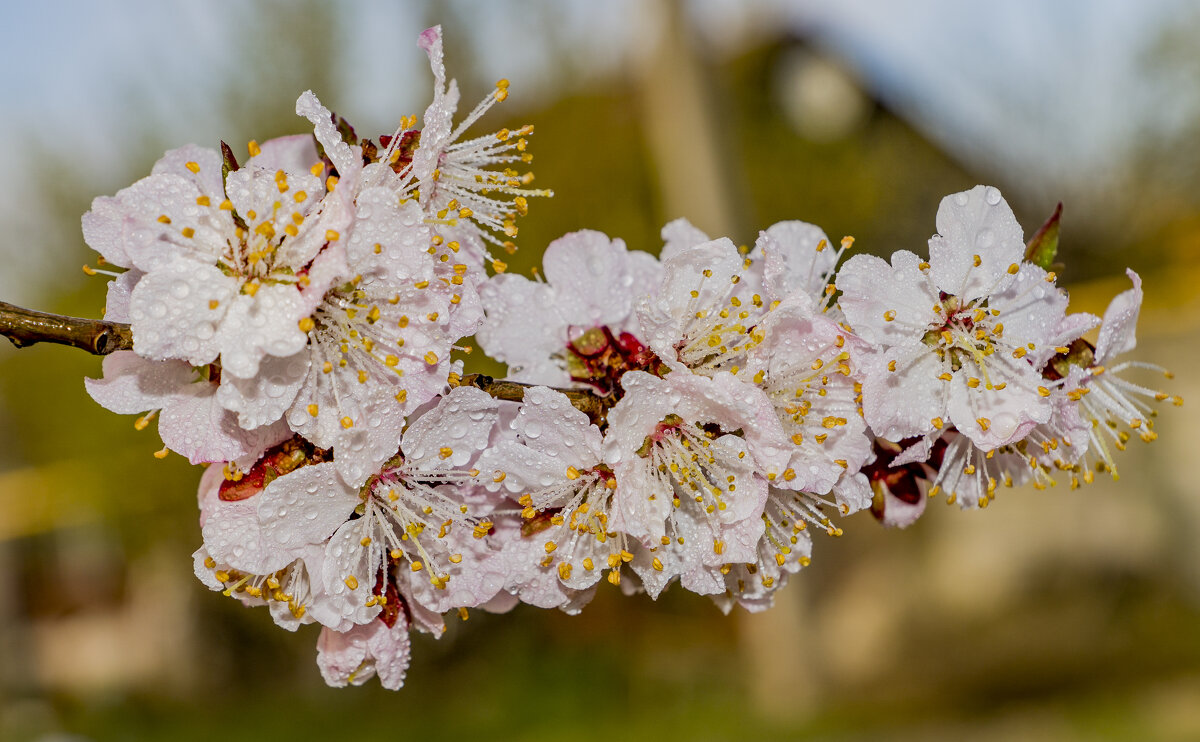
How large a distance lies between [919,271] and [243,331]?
658mm

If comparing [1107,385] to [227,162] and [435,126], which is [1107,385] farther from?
[227,162]

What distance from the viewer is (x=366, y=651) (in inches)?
43.9

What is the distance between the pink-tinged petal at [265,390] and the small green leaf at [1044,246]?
2.55 feet

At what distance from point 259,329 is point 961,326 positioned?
2.29ft

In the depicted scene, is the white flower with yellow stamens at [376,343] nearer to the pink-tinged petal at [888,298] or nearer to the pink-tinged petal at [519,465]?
the pink-tinged petal at [519,465]

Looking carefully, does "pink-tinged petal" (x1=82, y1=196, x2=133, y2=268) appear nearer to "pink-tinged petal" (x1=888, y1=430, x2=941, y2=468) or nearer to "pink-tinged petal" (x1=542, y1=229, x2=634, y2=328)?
"pink-tinged petal" (x1=542, y1=229, x2=634, y2=328)

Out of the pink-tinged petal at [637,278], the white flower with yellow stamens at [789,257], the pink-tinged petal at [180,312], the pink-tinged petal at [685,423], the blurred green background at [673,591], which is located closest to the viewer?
the pink-tinged petal at [180,312]

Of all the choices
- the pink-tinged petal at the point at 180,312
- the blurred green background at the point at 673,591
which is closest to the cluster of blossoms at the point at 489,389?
the pink-tinged petal at the point at 180,312

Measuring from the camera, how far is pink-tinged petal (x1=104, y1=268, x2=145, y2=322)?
0.97 meters

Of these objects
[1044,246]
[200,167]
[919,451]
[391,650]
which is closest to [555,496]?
Result: [391,650]

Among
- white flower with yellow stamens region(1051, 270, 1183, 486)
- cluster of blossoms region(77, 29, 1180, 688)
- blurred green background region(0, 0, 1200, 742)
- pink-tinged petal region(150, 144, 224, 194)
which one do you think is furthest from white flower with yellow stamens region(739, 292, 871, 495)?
blurred green background region(0, 0, 1200, 742)

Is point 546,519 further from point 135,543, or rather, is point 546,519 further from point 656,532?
point 135,543

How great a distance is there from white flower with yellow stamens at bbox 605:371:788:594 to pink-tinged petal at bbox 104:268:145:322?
1.55ft

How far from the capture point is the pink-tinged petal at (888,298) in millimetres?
1026
